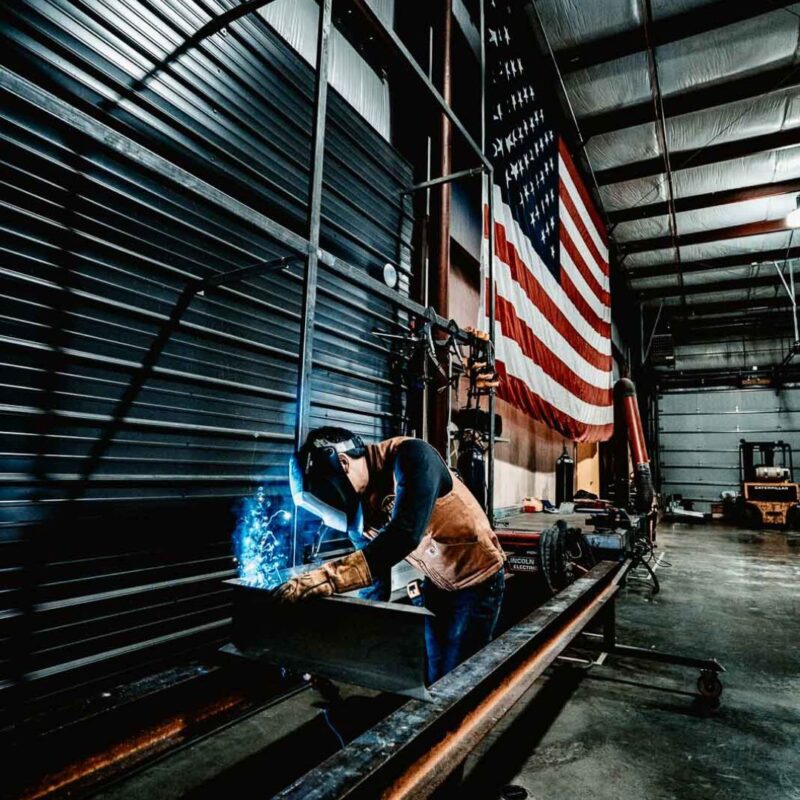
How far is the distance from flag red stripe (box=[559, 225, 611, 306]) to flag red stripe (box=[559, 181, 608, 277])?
6.5 inches

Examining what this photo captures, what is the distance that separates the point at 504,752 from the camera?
2.74 m

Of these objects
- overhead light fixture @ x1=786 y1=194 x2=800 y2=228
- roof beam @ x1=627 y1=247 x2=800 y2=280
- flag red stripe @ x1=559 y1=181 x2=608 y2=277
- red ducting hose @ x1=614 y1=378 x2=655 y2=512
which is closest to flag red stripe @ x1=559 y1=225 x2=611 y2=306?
flag red stripe @ x1=559 y1=181 x2=608 y2=277

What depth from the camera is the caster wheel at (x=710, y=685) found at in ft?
10.9

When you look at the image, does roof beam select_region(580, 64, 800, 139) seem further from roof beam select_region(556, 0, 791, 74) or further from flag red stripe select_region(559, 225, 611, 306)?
flag red stripe select_region(559, 225, 611, 306)

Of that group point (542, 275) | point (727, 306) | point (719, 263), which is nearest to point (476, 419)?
point (542, 275)

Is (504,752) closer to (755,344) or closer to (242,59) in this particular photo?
(242,59)

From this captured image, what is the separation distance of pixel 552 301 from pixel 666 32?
4.08 meters

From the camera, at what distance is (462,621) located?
8.32 feet

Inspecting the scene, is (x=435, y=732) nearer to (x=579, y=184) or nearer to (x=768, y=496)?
(x=579, y=184)

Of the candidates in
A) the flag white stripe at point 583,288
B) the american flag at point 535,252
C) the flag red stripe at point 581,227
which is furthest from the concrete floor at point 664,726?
the flag red stripe at point 581,227

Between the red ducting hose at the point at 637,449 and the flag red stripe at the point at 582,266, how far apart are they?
1688 millimetres

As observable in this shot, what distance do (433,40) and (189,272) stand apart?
445 centimetres

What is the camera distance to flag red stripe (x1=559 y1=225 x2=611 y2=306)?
7.38 metres

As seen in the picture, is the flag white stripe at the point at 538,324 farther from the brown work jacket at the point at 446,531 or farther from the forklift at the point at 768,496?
the forklift at the point at 768,496
